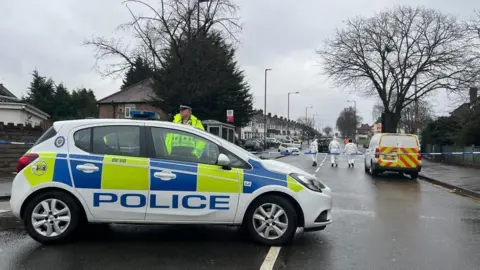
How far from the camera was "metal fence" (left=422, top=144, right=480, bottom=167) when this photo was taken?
21.4 m

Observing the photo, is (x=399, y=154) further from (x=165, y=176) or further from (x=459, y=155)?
(x=165, y=176)

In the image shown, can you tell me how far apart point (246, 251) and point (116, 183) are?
1837 mm

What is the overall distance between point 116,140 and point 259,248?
91.1 inches

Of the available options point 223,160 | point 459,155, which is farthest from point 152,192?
point 459,155

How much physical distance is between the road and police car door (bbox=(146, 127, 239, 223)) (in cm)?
41

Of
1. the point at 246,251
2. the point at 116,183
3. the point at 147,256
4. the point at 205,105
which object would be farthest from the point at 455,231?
the point at 205,105

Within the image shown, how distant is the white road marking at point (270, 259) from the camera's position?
4727 millimetres

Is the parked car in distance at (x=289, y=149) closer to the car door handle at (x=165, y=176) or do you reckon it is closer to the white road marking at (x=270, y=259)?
the white road marking at (x=270, y=259)

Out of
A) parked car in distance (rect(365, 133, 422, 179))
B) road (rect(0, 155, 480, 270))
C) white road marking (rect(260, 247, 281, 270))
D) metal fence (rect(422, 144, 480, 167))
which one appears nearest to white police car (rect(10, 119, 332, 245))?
white road marking (rect(260, 247, 281, 270))

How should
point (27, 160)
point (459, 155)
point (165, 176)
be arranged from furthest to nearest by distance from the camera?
point (459, 155)
point (27, 160)
point (165, 176)

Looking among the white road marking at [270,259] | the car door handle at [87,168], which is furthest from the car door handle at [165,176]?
the white road marking at [270,259]

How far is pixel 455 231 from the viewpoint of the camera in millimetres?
6742

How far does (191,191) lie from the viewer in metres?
5.47

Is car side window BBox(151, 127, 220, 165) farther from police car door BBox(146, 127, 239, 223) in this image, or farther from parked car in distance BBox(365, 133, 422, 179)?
parked car in distance BBox(365, 133, 422, 179)
